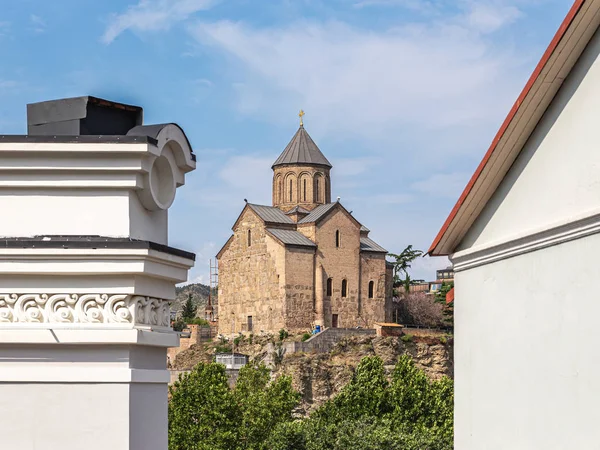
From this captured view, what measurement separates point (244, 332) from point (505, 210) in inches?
1811

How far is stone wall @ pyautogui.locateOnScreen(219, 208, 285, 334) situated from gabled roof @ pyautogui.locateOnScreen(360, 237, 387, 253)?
5367 mm

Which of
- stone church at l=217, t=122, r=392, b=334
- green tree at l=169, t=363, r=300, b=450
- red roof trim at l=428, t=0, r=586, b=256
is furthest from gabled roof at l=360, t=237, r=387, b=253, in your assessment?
red roof trim at l=428, t=0, r=586, b=256

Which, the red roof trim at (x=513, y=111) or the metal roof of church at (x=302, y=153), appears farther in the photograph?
the metal roof of church at (x=302, y=153)

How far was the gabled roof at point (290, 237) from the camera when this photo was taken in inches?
1975

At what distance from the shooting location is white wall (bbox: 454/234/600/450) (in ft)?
15.5

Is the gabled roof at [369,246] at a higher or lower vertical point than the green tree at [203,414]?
higher

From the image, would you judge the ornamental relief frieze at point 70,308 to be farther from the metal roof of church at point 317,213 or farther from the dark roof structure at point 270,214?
the dark roof structure at point 270,214

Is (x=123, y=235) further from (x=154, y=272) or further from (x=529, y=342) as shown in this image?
(x=529, y=342)

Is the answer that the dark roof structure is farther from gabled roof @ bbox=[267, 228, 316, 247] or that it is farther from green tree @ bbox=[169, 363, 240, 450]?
green tree @ bbox=[169, 363, 240, 450]

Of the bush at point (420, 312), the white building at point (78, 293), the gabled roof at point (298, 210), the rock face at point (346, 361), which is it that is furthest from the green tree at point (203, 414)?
the bush at point (420, 312)

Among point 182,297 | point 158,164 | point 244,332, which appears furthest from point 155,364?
point 182,297

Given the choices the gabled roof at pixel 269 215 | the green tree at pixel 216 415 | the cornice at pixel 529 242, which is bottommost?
the green tree at pixel 216 415

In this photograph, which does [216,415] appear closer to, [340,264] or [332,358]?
[332,358]

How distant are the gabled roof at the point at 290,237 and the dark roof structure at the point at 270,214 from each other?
600 mm
